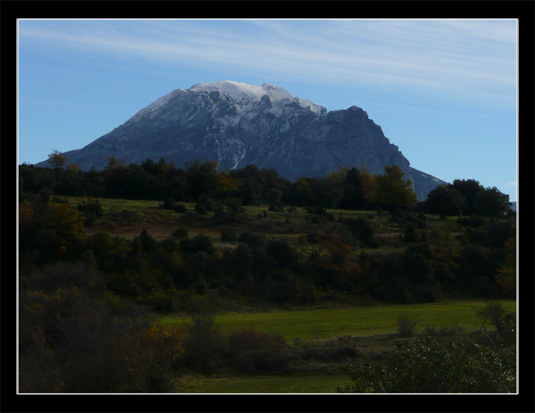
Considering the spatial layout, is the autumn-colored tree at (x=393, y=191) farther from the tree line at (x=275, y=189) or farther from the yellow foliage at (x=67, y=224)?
the yellow foliage at (x=67, y=224)

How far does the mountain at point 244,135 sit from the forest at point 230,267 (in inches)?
461

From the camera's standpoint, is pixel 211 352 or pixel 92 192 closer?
pixel 211 352

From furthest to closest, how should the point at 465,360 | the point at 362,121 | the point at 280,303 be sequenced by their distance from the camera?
1. the point at 362,121
2. the point at 280,303
3. the point at 465,360

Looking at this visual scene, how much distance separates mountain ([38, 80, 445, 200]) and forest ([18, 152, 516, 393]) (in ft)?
38.4

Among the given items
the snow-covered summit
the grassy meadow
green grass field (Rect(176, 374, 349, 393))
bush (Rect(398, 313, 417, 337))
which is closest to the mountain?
the snow-covered summit

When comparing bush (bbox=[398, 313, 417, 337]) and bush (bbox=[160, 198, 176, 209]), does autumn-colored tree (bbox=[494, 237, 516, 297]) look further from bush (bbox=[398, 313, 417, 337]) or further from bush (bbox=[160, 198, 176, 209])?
bush (bbox=[160, 198, 176, 209])

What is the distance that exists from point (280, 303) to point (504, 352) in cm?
1260

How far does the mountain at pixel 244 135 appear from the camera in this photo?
48469 millimetres

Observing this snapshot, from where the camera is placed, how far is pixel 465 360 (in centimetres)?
596

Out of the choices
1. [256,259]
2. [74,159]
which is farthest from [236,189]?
[74,159]

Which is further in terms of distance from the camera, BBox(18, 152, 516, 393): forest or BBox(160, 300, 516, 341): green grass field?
BBox(160, 300, 516, 341): green grass field

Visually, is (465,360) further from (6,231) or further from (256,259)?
(256,259)

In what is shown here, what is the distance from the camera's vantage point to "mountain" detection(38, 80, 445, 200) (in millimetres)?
48469

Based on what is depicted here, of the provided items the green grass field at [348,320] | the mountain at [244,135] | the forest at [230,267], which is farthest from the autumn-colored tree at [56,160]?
the green grass field at [348,320]
